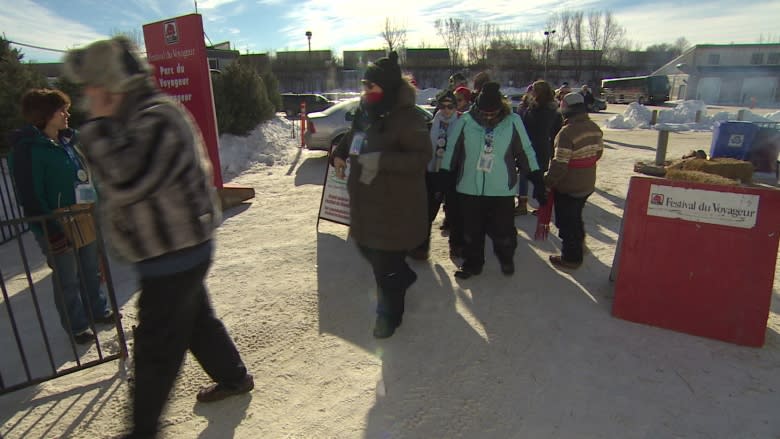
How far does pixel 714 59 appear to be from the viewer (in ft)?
164

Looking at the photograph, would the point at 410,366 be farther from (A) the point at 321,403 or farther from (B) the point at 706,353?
(B) the point at 706,353

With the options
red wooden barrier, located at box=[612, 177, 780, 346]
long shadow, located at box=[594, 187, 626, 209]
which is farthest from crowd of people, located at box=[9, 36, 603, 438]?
long shadow, located at box=[594, 187, 626, 209]

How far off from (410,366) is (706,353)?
80.2 inches

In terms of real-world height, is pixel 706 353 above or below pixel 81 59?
below

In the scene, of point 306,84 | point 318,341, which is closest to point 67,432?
point 318,341

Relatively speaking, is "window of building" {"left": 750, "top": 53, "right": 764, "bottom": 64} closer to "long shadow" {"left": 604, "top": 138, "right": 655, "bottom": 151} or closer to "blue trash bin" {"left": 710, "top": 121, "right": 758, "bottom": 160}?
"long shadow" {"left": 604, "top": 138, "right": 655, "bottom": 151}

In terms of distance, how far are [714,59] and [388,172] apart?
62.9 meters

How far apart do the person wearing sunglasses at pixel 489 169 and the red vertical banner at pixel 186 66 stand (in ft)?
13.0

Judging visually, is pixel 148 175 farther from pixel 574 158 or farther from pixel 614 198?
pixel 614 198

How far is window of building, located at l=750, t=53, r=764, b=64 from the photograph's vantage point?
164 feet

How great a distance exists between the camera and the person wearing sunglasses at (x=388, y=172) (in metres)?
2.85

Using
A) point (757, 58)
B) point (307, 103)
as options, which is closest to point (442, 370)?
point (307, 103)

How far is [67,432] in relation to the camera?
243cm

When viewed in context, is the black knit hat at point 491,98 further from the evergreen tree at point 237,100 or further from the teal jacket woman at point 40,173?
the evergreen tree at point 237,100
